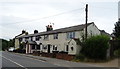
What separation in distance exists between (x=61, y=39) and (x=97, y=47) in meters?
20.4

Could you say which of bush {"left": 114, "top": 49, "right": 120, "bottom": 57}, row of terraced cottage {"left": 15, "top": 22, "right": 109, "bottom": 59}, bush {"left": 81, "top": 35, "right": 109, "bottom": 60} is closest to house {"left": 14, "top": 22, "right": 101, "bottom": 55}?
row of terraced cottage {"left": 15, "top": 22, "right": 109, "bottom": 59}

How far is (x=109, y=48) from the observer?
121ft

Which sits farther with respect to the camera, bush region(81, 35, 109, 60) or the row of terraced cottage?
the row of terraced cottage

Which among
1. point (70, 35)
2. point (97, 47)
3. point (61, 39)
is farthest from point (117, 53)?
point (61, 39)

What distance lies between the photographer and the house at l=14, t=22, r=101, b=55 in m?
43.9

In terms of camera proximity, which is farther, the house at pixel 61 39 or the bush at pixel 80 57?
the house at pixel 61 39

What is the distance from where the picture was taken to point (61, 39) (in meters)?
54.3

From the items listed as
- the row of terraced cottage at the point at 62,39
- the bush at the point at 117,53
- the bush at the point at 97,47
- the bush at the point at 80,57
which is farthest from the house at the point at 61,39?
the bush at the point at 117,53

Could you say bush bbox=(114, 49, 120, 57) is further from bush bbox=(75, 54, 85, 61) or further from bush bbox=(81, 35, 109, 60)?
bush bbox=(75, 54, 85, 61)

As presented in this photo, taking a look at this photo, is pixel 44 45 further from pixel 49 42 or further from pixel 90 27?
pixel 90 27

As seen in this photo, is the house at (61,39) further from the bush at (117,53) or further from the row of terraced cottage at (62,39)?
the bush at (117,53)

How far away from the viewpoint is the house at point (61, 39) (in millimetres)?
43881

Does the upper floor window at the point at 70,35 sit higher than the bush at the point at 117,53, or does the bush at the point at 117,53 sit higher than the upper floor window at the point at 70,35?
the upper floor window at the point at 70,35

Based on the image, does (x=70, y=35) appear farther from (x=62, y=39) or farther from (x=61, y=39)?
(x=61, y=39)
